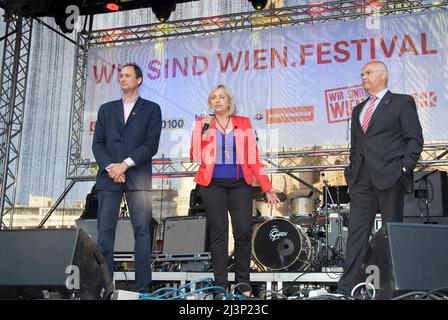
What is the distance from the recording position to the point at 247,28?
28.2 ft

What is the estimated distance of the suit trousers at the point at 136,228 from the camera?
3574 mm

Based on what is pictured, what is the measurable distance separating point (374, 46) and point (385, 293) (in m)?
6.15

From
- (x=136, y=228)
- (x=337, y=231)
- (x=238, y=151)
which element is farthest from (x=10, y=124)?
(x=238, y=151)

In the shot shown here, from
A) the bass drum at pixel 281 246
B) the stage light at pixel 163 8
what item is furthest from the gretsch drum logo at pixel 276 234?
the stage light at pixel 163 8

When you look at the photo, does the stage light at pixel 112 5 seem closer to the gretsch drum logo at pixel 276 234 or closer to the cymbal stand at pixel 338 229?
the cymbal stand at pixel 338 229

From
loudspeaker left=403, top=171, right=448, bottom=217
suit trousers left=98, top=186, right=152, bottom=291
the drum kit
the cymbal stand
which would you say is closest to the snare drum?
the drum kit

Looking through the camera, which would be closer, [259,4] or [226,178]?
[226,178]

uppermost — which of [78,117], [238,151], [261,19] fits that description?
[261,19]

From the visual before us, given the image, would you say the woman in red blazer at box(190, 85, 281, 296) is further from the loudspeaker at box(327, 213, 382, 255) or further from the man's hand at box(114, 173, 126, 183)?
the loudspeaker at box(327, 213, 382, 255)

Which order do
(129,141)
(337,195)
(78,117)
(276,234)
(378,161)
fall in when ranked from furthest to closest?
1. (78,117)
2. (337,195)
3. (276,234)
4. (129,141)
5. (378,161)

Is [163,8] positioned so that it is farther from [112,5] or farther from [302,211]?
[302,211]

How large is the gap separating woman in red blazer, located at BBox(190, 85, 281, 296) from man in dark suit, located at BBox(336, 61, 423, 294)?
1.87 ft

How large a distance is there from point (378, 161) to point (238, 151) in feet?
2.90
